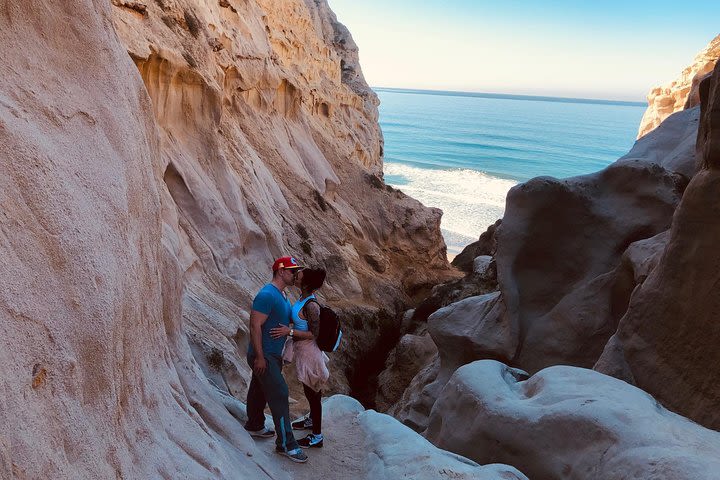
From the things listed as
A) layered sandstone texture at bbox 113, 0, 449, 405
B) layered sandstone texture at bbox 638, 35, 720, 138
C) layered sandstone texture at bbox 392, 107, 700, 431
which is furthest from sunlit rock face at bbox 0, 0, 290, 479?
layered sandstone texture at bbox 638, 35, 720, 138

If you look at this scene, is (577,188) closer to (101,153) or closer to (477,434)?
(477,434)

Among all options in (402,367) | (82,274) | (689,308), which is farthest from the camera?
(402,367)

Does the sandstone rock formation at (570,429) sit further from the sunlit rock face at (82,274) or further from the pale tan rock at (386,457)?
the sunlit rock face at (82,274)

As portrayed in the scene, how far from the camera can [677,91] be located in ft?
86.0

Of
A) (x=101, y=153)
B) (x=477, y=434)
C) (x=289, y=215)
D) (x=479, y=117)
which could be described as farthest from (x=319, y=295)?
(x=479, y=117)

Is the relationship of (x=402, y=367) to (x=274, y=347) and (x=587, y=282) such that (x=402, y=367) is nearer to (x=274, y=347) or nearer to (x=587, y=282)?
(x=587, y=282)

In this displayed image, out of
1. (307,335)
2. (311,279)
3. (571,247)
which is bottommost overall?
(307,335)

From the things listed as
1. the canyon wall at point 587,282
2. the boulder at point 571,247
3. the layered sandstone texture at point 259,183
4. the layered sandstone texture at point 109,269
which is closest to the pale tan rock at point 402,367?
the layered sandstone texture at point 259,183

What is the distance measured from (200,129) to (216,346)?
5407mm

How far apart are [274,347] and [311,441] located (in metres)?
1.05

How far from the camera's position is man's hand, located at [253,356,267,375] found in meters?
5.02

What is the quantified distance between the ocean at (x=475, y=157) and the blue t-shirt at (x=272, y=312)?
28.8 metres

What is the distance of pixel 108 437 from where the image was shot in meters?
3.38

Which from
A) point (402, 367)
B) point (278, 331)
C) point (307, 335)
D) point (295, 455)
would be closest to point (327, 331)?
point (307, 335)
